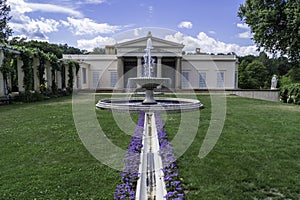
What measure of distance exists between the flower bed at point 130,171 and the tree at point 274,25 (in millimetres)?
13940

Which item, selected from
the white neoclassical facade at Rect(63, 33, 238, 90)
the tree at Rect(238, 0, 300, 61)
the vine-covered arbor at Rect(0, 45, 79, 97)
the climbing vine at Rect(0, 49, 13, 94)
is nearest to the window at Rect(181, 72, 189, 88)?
the white neoclassical facade at Rect(63, 33, 238, 90)

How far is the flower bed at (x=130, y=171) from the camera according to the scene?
105 inches

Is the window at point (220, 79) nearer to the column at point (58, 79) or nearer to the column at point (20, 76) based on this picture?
the column at point (58, 79)

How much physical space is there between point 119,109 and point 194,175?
611 centimetres

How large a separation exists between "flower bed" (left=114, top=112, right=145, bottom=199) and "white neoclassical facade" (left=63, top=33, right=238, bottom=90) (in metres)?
25.6

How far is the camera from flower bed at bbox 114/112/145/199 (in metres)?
2.67

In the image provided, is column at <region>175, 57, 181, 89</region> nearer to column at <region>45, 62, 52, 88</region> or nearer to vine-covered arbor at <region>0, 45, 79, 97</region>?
vine-covered arbor at <region>0, 45, 79, 97</region>

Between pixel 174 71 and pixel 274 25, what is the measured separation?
56.8ft

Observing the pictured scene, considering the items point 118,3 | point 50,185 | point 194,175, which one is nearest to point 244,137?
point 194,175

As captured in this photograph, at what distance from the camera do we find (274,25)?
51.7 ft

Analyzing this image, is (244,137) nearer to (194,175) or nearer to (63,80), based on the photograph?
(194,175)

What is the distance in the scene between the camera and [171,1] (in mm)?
10859

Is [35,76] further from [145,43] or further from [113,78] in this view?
[145,43]

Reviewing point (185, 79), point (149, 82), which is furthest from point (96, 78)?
point (149, 82)
